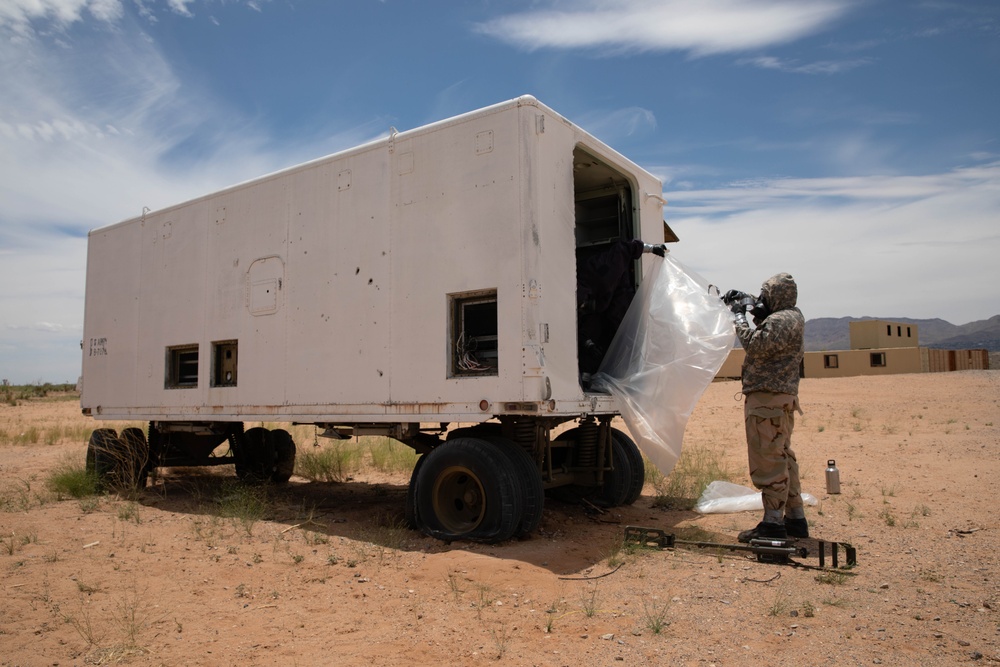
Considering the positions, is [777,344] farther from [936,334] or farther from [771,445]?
[936,334]

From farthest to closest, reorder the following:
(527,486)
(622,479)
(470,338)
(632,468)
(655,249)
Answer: (632,468) → (622,479) → (655,249) → (470,338) → (527,486)

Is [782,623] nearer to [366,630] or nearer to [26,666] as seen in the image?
[366,630]

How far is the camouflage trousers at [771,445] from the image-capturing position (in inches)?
221

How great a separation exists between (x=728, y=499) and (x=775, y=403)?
7.19ft

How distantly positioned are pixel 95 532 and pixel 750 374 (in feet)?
19.9

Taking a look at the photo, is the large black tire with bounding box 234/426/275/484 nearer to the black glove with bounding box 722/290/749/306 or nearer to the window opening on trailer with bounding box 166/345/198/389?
the window opening on trailer with bounding box 166/345/198/389

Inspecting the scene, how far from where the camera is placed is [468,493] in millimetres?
6156

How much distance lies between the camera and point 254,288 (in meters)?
7.82

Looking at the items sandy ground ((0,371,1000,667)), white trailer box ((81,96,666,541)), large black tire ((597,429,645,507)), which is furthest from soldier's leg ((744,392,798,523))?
large black tire ((597,429,645,507))

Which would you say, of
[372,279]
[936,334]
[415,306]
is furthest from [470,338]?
[936,334]

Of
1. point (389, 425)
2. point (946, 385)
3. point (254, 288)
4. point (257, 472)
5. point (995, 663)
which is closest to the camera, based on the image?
point (995, 663)

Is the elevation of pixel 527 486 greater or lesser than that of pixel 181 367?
lesser

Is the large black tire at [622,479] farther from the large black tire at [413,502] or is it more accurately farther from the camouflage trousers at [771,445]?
the large black tire at [413,502]

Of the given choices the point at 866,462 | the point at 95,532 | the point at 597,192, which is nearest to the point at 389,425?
the point at 95,532
